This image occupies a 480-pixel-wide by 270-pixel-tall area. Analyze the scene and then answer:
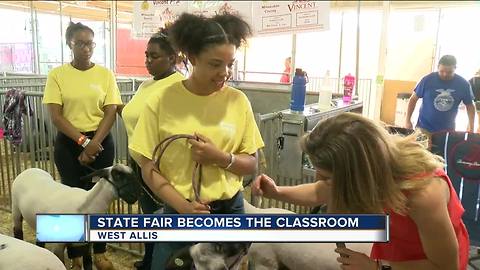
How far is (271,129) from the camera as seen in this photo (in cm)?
244

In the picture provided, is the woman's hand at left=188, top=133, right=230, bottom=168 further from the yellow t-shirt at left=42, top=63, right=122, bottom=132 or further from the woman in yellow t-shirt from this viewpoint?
the yellow t-shirt at left=42, top=63, right=122, bottom=132

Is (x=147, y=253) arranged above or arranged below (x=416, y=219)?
below

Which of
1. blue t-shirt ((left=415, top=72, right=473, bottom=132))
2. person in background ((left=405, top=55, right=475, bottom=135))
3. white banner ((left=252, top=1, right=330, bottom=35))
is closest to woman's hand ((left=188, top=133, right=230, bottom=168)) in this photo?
white banner ((left=252, top=1, right=330, bottom=35))

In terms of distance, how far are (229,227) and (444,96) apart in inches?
150

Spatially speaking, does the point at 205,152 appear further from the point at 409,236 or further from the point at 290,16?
the point at 290,16

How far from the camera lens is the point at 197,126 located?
1195mm

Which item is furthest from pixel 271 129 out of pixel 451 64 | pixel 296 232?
pixel 451 64

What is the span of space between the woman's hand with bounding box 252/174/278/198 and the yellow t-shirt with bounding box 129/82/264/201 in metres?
0.09

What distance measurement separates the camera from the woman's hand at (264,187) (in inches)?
51.6

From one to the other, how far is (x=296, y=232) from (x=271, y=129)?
1637 mm

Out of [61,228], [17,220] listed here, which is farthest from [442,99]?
[61,228]

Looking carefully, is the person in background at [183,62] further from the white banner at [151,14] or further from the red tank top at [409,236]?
the white banner at [151,14]

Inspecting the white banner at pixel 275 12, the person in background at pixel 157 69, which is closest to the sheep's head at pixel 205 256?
the person in background at pixel 157 69

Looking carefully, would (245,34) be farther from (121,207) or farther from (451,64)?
(451,64)
